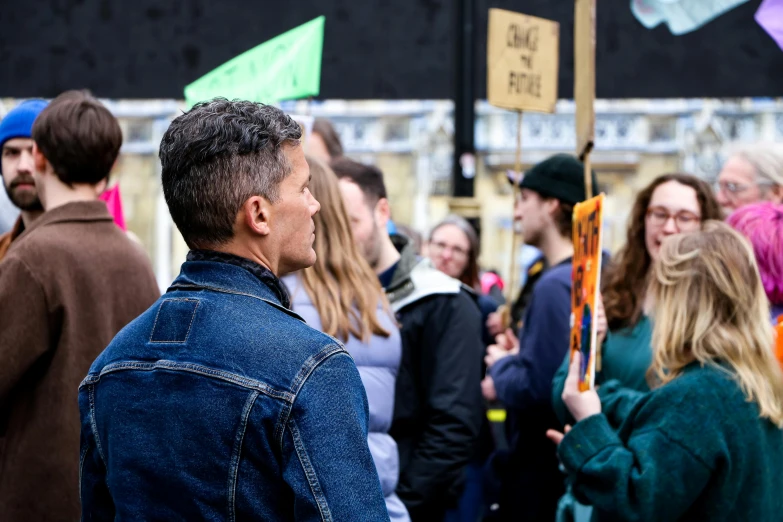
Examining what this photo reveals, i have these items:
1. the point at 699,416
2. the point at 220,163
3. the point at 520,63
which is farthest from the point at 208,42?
the point at 220,163

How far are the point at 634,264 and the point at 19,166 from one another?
77.5 inches

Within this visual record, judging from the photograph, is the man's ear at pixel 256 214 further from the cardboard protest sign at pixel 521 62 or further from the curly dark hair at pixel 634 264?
the cardboard protest sign at pixel 521 62

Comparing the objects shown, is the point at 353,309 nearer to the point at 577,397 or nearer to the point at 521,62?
the point at 577,397

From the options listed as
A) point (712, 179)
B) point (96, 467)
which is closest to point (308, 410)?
point (96, 467)

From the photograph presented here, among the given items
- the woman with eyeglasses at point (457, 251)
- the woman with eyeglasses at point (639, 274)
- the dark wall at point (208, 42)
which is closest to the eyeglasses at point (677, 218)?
the woman with eyeglasses at point (639, 274)

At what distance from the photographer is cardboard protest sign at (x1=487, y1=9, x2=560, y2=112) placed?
405cm

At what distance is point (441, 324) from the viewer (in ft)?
10.2

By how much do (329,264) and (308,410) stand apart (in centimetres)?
136

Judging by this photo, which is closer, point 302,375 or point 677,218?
point 302,375

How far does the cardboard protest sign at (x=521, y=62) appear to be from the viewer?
4.05m

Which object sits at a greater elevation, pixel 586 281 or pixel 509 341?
pixel 586 281

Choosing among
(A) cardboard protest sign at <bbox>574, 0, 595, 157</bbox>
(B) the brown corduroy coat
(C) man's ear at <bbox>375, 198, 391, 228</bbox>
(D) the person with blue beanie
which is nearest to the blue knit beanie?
(D) the person with blue beanie

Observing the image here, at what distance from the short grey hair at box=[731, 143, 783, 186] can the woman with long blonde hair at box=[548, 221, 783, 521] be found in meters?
1.41

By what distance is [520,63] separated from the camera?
13.6 ft
